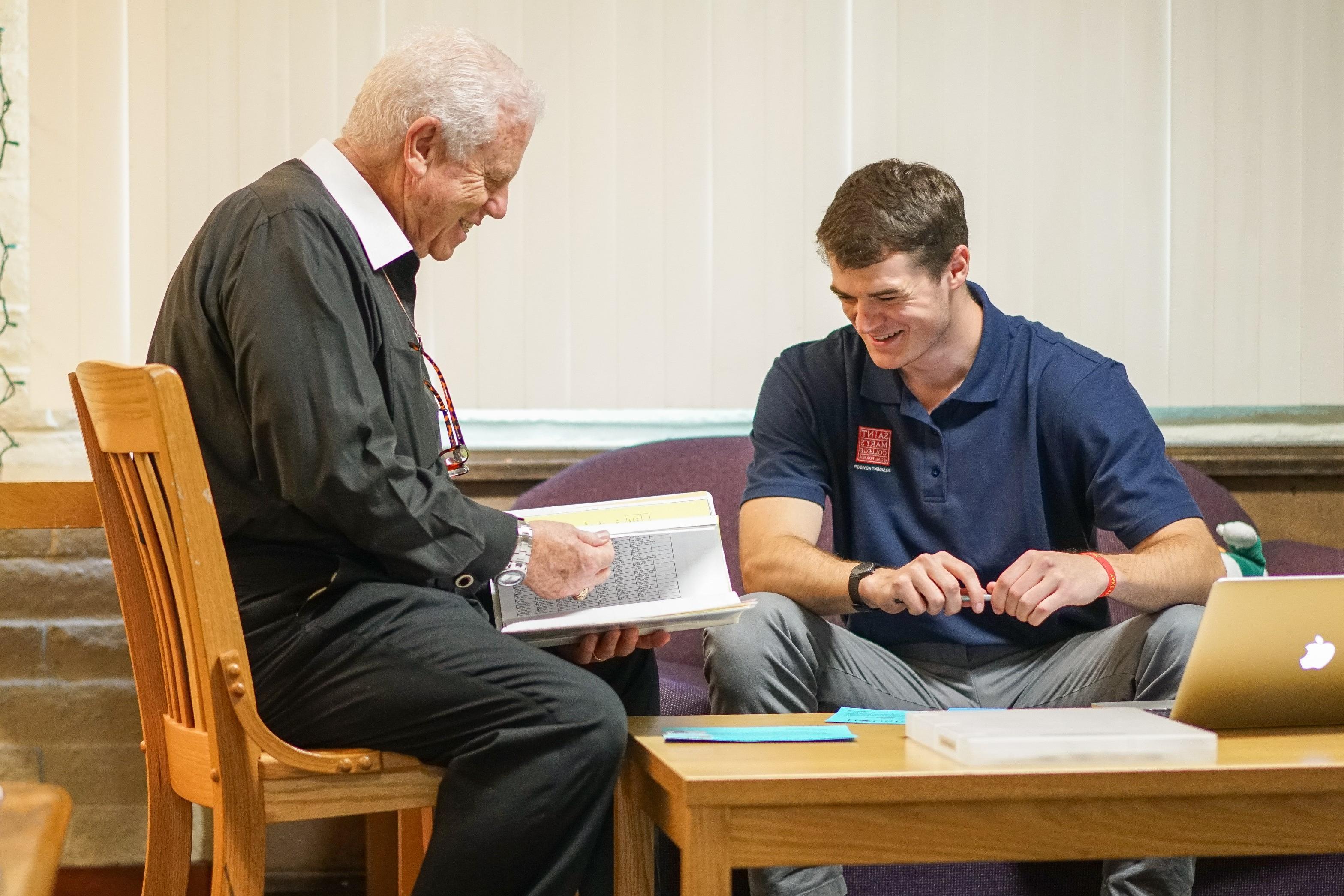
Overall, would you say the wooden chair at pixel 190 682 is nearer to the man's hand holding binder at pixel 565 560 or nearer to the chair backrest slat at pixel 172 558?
the chair backrest slat at pixel 172 558

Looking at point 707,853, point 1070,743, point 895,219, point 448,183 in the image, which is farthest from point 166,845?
point 895,219

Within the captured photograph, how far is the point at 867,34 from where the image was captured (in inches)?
103

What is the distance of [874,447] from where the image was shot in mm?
1947

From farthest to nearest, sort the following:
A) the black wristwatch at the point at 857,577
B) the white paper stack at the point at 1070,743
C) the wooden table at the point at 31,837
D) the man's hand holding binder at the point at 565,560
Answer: the black wristwatch at the point at 857,577, the man's hand holding binder at the point at 565,560, the white paper stack at the point at 1070,743, the wooden table at the point at 31,837

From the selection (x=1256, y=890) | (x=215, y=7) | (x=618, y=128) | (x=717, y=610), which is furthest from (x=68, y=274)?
(x=1256, y=890)

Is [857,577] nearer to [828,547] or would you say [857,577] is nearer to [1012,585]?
[1012,585]

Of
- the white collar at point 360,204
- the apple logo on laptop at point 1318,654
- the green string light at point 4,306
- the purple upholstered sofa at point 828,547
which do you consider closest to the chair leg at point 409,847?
the purple upholstered sofa at point 828,547

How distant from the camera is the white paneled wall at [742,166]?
246 cm

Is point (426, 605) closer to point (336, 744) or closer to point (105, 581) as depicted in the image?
point (336, 744)

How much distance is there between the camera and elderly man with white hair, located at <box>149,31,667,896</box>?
1297mm

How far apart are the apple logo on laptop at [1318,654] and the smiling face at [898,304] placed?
2.55 feet

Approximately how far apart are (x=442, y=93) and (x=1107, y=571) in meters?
1.06

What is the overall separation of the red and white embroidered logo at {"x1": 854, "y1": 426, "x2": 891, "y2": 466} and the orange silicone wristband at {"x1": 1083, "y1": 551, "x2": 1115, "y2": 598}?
375 mm

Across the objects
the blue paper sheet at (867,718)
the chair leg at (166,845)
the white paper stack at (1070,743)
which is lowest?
the chair leg at (166,845)
